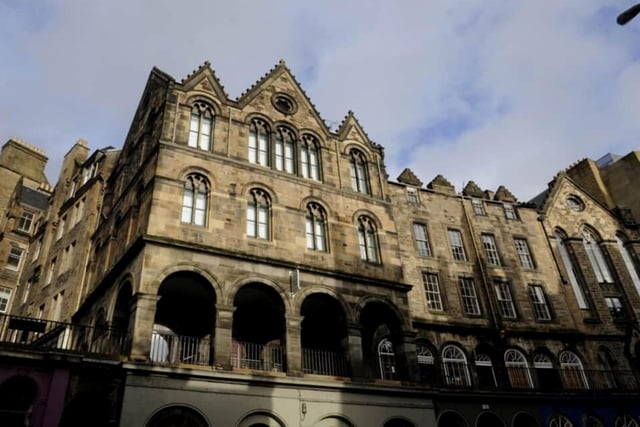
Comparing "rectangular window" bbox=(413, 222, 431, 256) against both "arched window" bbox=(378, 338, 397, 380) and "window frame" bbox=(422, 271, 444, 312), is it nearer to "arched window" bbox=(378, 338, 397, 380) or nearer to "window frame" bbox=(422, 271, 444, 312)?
"window frame" bbox=(422, 271, 444, 312)

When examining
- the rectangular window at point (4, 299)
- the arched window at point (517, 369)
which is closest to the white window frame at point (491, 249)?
the arched window at point (517, 369)

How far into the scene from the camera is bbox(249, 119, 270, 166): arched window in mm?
24781

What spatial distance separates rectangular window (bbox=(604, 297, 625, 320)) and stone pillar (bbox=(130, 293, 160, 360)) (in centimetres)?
2951

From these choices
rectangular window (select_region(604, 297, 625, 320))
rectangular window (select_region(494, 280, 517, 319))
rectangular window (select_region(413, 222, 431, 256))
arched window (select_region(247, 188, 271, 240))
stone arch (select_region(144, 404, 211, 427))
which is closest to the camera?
stone arch (select_region(144, 404, 211, 427))

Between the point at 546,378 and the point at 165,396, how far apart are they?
2218 cm

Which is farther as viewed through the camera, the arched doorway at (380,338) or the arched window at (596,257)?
the arched window at (596,257)

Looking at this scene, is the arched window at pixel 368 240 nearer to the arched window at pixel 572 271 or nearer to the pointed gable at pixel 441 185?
the pointed gable at pixel 441 185

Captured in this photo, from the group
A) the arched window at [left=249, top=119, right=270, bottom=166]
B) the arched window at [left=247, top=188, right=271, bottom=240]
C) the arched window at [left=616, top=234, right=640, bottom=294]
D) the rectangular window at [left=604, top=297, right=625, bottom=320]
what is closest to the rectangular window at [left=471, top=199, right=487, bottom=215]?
the rectangular window at [left=604, top=297, right=625, bottom=320]

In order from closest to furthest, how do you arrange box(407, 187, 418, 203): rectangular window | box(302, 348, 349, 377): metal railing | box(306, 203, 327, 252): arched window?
box(302, 348, 349, 377): metal railing → box(306, 203, 327, 252): arched window → box(407, 187, 418, 203): rectangular window

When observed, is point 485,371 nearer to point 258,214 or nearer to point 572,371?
point 572,371

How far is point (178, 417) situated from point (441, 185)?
78.7 feet

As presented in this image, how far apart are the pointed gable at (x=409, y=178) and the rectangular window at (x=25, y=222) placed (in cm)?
3174

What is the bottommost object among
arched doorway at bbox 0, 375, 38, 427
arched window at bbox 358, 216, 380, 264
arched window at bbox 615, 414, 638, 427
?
arched window at bbox 615, 414, 638, 427

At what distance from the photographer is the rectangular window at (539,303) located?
31.3m
